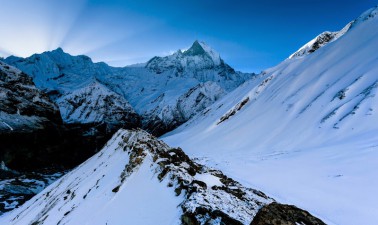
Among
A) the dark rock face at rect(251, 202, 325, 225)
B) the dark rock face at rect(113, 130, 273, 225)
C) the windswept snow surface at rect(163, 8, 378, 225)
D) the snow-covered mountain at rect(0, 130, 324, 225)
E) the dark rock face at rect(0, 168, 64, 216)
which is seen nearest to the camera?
the dark rock face at rect(251, 202, 325, 225)

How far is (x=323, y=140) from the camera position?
28.2 meters

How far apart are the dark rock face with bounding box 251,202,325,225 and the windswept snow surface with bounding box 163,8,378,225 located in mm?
4425

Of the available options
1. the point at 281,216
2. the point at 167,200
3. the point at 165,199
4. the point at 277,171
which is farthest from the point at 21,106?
the point at 281,216

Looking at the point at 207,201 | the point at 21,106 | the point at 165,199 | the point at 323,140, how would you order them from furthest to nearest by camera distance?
1. the point at 21,106
2. the point at 323,140
3. the point at 165,199
4. the point at 207,201

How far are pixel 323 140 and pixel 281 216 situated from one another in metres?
23.0

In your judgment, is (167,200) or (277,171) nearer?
(167,200)

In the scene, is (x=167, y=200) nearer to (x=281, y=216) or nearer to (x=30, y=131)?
(x=281, y=216)

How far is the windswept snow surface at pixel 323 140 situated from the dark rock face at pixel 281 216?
442 centimetres

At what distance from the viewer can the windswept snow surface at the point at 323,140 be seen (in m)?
15.0

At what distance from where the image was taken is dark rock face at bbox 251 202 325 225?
24.8 ft

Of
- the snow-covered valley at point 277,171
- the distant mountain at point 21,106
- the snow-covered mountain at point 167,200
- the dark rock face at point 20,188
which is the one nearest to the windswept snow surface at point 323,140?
the snow-covered valley at point 277,171

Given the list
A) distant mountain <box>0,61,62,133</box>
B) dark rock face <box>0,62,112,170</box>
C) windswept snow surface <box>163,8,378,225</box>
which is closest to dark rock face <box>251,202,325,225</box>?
windswept snow surface <box>163,8,378,225</box>

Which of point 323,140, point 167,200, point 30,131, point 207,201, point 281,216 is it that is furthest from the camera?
point 30,131

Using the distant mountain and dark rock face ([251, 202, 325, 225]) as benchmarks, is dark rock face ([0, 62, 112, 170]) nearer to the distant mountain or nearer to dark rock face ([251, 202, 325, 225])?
the distant mountain
